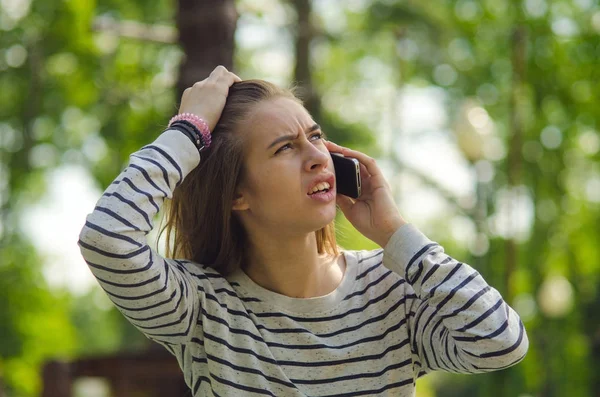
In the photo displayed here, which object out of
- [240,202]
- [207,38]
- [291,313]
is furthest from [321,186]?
[207,38]

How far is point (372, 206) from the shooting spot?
2.40 meters

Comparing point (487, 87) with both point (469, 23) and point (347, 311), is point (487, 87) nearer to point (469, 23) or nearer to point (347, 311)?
point (469, 23)

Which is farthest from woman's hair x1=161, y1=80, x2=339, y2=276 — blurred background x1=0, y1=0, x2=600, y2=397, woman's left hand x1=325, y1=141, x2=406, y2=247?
blurred background x1=0, y1=0, x2=600, y2=397

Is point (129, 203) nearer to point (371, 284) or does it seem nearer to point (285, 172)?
point (285, 172)

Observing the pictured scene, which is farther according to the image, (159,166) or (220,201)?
(220,201)

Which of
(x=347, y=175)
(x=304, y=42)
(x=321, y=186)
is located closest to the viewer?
(x=321, y=186)

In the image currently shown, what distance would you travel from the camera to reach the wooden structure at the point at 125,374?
5324 millimetres

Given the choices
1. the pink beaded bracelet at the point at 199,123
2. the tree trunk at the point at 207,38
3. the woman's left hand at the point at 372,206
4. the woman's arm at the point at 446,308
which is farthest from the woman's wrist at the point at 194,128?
the tree trunk at the point at 207,38

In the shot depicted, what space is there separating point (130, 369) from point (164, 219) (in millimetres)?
3234

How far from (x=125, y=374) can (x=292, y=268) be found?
3584 mm

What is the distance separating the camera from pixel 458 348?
216 centimetres

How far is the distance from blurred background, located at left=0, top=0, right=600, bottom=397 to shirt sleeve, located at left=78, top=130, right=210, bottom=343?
4644mm

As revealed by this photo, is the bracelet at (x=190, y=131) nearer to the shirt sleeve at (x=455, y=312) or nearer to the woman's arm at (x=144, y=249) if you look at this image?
the woman's arm at (x=144, y=249)

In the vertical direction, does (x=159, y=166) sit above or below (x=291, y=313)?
above
